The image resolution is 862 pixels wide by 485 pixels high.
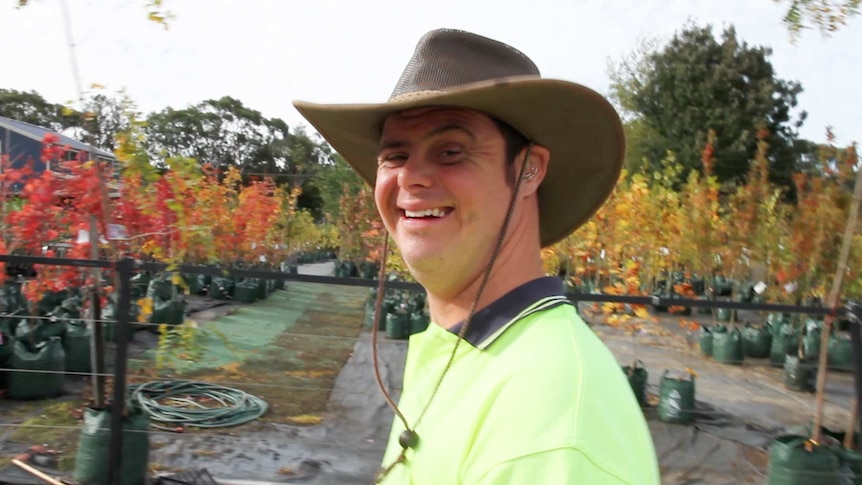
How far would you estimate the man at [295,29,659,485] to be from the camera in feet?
2.46

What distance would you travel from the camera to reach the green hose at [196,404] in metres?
4.97

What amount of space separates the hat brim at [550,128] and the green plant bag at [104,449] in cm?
265

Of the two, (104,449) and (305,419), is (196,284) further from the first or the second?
(104,449)

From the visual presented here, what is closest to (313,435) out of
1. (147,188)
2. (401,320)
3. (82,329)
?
(147,188)

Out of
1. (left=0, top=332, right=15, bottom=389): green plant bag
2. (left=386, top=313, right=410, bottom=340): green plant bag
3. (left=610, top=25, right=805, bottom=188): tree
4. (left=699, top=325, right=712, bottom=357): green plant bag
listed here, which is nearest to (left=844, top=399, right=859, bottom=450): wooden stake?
(left=699, top=325, right=712, bottom=357): green plant bag

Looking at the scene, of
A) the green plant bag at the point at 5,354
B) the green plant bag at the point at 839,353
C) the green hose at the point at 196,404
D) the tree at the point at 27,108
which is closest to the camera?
the green hose at the point at 196,404

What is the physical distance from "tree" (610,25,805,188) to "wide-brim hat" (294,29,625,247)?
25658mm

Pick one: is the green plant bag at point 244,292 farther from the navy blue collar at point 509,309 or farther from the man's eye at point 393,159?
the navy blue collar at point 509,309

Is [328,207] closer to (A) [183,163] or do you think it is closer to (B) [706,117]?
(B) [706,117]

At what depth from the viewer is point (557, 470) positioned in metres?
0.65

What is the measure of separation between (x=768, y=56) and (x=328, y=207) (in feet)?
61.4

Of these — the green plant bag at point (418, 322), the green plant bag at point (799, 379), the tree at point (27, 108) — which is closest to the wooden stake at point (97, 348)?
the green plant bag at point (418, 322)

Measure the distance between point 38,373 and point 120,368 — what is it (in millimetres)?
2764

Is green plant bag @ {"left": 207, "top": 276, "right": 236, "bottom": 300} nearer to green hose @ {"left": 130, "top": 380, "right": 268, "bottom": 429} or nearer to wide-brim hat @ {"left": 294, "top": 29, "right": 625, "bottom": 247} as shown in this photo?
green hose @ {"left": 130, "top": 380, "right": 268, "bottom": 429}
